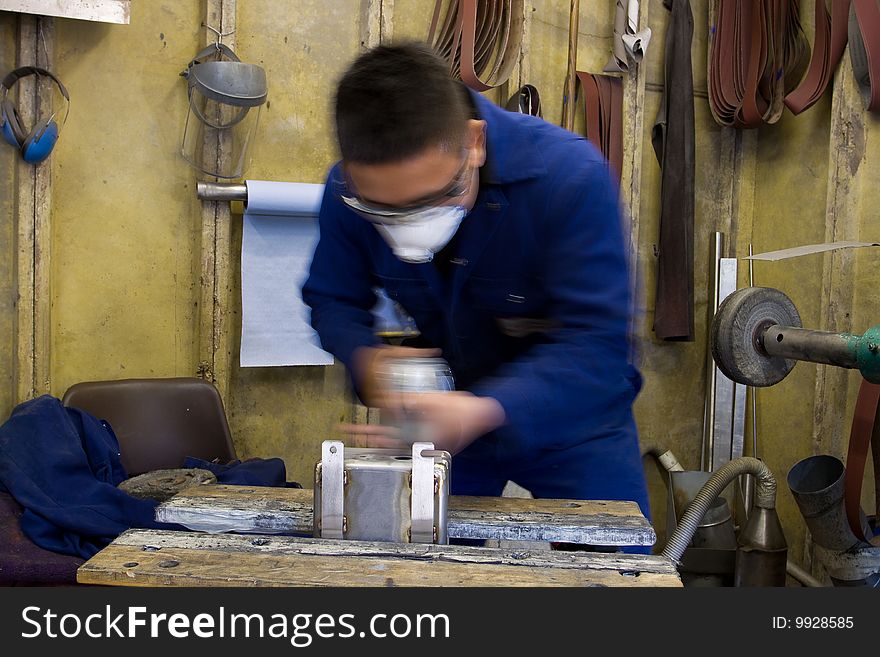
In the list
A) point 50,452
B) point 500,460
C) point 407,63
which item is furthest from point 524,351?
point 50,452

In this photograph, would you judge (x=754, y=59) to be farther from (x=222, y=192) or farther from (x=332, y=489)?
(x=332, y=489)

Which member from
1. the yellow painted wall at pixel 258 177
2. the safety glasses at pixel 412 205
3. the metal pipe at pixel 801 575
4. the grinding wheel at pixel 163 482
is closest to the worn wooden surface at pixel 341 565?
the safety glasses at pixel 412 205

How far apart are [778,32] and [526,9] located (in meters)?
1.09

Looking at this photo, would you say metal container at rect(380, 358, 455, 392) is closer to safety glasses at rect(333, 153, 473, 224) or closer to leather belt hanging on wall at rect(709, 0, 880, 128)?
safety glasses at rect(333, 153, 473, 224)

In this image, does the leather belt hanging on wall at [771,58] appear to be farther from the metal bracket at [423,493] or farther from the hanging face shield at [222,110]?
the metal bracket at [423,493]

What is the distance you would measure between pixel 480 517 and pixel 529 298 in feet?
1.71

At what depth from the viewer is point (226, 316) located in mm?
3420

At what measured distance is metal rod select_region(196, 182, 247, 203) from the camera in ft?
10.7

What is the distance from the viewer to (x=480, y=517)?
1.50m

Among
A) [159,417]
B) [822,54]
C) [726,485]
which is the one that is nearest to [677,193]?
[822,54]

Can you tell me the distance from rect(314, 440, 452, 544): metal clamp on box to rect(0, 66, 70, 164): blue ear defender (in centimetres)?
224

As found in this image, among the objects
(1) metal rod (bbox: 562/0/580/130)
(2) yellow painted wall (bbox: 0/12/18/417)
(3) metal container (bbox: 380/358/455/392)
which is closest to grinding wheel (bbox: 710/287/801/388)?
(1) metal rod (bbox: 562/0/580/130)

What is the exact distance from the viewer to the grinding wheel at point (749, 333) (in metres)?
2.67
